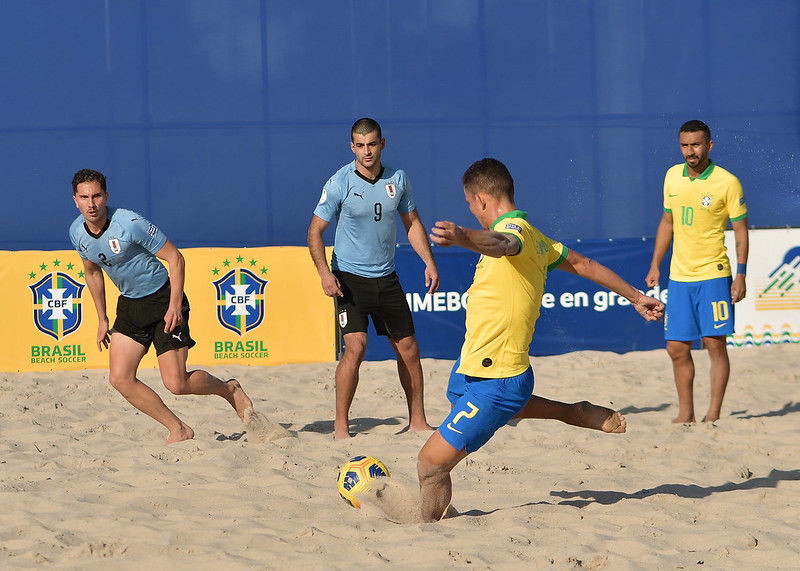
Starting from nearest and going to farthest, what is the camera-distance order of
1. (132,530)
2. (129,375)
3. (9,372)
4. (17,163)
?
(132,530), (129,375), (9,372), (17,163)

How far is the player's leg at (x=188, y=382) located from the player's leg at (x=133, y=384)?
13cm

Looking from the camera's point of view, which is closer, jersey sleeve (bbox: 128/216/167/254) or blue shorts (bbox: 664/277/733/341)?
jersey sleeve (bbox: 128/216/167/254)

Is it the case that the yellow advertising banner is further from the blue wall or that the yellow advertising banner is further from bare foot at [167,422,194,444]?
bare foot at [167,422,194,444]

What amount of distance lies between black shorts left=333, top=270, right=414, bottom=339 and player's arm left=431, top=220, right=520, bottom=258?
248cm

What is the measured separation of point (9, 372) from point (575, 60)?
748cm

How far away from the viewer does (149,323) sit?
6.06 m

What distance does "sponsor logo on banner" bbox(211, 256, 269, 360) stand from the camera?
31.0ft

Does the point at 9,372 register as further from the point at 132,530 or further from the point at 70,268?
the point at 132,530

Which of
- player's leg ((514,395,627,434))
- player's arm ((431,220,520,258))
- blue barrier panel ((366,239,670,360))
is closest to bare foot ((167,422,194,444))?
player's leg ((514,395,627,434))

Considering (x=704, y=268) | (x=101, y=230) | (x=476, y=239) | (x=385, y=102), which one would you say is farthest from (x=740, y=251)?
(x=385, y=102)

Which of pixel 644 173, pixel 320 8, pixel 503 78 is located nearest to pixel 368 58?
pixel 320 8

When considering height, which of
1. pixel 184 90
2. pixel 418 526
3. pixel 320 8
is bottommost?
pixel 418 526

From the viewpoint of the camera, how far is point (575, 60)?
12.4m

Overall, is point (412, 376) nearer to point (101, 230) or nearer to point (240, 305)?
point (101, 230)
